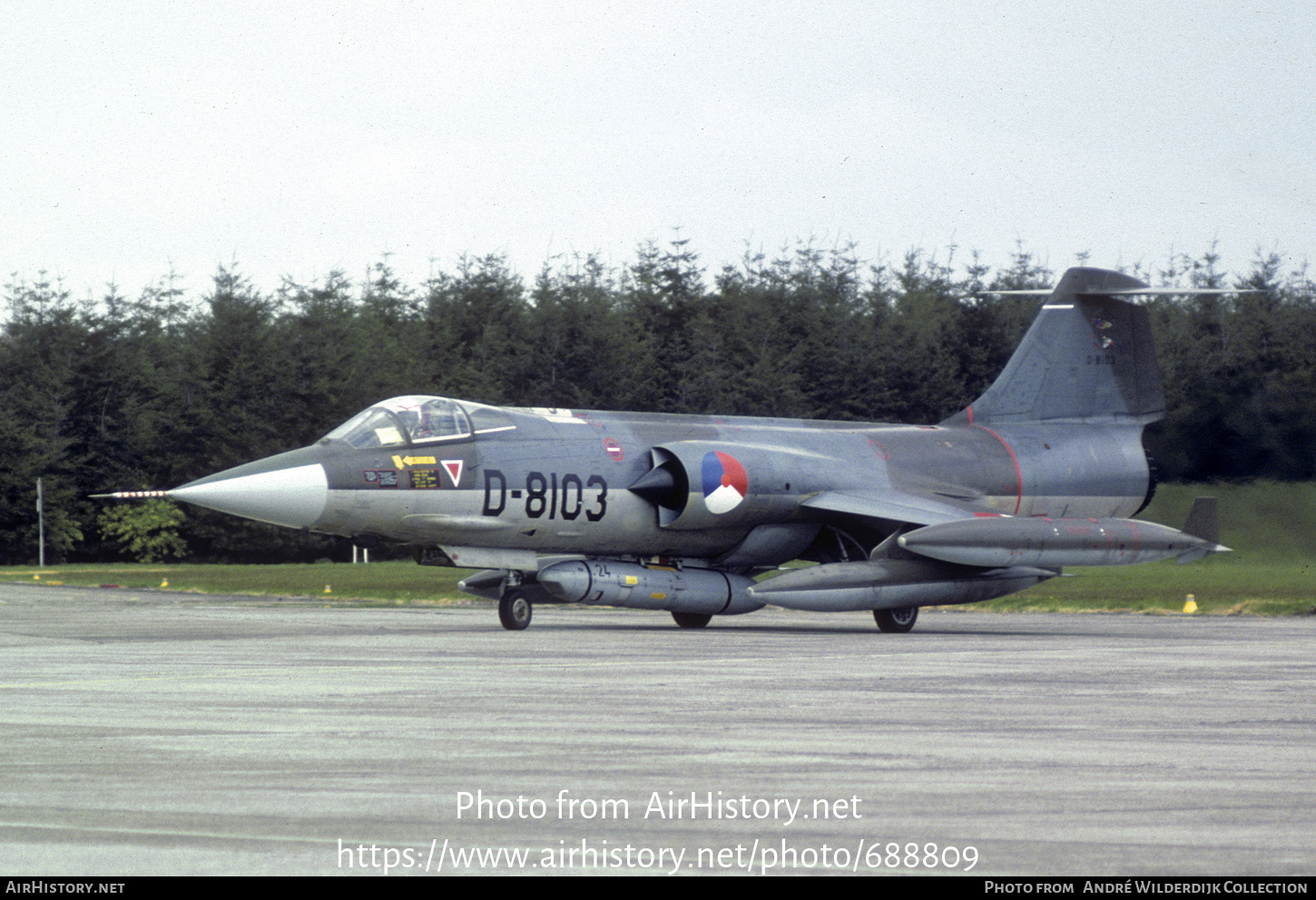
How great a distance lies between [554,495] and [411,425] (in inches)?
84.4

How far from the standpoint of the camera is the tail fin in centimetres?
2742

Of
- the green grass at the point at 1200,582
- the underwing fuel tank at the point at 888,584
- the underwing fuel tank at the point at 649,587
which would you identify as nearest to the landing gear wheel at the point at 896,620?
the underwing fuel tank at the point at 888,584

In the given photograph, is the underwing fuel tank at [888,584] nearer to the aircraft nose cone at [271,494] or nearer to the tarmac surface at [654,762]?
the tarmac surface at [654,762]

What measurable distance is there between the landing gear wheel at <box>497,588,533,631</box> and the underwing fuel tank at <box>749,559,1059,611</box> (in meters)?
3.00

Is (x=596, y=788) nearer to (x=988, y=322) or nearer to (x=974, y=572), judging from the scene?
(x=974, y=572)

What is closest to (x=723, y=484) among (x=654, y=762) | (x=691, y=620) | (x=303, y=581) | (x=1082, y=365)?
(x=691, y=620)

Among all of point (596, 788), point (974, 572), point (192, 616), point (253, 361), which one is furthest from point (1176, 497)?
point (253, 361)

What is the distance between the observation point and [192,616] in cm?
2456

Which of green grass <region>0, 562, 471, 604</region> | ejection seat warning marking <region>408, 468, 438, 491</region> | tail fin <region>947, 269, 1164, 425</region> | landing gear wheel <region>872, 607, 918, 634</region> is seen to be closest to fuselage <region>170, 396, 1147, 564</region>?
ejection seat warning marking <region>408, 468, 438, 491</region>

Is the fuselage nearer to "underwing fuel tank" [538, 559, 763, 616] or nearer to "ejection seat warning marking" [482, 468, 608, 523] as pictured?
"ejection seat warning marking" [482, 468, 608, 523]

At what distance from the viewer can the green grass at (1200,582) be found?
89.6 ft

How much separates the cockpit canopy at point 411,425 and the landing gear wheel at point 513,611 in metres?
2.21

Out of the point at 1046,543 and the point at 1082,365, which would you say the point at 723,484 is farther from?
the point at 1082,365
